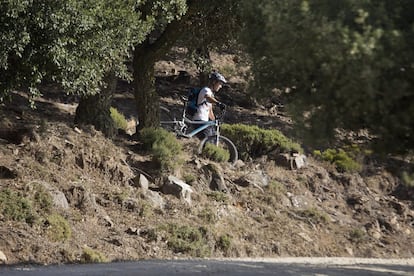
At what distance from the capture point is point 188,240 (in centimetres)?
1420

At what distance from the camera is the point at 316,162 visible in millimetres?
20859

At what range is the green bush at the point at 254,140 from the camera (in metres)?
19.7

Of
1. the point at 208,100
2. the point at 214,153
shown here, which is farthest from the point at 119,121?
the point at 208,100

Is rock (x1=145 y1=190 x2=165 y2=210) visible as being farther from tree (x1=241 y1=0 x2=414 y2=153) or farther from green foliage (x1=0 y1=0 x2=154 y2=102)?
tree (x1=241 y1=0 x2=414 y2=153)

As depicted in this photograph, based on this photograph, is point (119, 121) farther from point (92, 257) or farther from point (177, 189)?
point (92, 257)

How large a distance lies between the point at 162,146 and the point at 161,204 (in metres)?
1.73

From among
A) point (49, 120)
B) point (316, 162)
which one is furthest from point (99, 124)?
point (316, 162)

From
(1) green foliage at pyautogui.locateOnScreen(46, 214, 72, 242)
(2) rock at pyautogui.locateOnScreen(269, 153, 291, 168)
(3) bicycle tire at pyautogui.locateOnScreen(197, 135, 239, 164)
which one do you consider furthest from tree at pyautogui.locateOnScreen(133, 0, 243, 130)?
(1) green foliage at pyautogui.locateOnScreen(46, 214, 72, 242)

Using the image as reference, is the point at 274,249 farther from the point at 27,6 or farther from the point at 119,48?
the point at 27,6

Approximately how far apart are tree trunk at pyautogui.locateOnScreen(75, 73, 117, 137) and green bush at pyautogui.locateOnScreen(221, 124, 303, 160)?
12.5ft

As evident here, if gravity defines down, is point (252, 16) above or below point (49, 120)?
above

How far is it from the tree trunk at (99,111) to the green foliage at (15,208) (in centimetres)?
374

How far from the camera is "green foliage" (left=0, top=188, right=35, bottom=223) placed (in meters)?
12.9

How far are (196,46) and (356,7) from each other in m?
10.8
